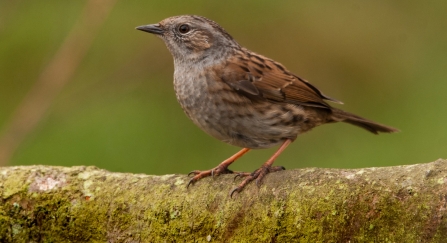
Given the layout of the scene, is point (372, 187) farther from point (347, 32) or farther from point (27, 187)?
point (347, 32)

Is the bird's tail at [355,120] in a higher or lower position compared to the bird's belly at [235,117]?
higher

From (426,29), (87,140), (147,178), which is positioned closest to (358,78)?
(426,29)

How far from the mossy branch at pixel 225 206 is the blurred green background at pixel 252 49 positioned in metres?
3.58

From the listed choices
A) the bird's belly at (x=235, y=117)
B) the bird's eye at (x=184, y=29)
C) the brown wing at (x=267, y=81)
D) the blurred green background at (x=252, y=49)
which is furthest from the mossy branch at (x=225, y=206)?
the blurred green background at (x=252, y=49)

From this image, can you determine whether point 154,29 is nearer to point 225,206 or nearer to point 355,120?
point 355,120

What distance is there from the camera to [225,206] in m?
4.02

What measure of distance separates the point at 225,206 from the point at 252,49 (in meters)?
6.50

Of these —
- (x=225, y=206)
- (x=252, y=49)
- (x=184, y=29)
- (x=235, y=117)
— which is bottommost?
(x=225, y=206)

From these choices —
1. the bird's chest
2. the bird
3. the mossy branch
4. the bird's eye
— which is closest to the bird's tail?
the bird

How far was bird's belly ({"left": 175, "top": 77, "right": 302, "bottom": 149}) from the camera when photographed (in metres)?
5.01

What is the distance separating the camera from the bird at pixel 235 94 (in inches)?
198

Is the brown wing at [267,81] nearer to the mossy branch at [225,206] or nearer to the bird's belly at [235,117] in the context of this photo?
the bird's belly at [235,117]

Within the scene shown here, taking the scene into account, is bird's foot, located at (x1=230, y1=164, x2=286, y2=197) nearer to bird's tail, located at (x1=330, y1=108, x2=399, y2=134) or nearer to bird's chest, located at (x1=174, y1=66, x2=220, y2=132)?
bird's chest, located at (x1=174, y1=66, x2=220, y2=132)

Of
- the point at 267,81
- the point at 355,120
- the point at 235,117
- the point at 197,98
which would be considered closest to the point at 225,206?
the point at 235,117
